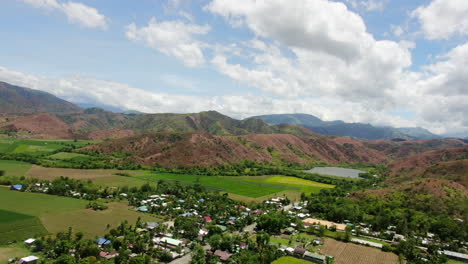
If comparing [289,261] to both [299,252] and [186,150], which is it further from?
[186,150]

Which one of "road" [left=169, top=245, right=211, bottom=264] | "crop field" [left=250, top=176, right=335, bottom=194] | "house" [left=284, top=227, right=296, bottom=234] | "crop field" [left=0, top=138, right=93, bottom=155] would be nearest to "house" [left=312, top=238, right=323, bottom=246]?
"house" [left=284, top=227, right=296, bottom=234]

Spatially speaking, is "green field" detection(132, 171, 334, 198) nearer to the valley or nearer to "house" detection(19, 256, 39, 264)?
the valley

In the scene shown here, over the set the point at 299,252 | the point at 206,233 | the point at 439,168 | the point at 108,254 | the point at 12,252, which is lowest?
the point at 108,254

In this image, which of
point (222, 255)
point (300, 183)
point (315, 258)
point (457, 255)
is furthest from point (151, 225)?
point (300, 183)

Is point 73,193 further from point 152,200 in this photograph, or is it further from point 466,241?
point 466,241

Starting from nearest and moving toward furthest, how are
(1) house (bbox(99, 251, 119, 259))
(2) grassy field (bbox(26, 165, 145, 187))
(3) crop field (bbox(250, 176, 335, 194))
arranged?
1. (1) house (bbox(99, 251, 119, 259))
2. (2) grassy field (bbox(26, 165, 145, 187))
3. (3) crop field (bbox(250, 176, 335, 194))
